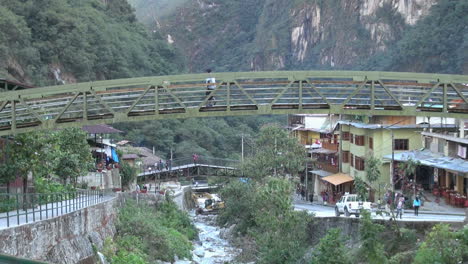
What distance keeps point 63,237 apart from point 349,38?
445 feet

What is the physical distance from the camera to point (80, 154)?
32.6 meters

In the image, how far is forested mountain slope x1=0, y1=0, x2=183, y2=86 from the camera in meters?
64.9

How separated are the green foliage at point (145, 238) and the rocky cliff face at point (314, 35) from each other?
348 ft

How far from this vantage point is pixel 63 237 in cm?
1936

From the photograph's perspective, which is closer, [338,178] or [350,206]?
[350,206]

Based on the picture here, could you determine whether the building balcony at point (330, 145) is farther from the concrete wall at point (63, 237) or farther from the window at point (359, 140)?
the concrete wall at point (63, 237)

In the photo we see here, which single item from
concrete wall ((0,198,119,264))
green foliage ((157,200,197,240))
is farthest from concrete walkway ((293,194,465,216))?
concrete wall ((0,198,119,264))

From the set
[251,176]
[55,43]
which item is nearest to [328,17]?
[55,43]

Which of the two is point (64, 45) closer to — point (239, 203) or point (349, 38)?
point (239, 203)

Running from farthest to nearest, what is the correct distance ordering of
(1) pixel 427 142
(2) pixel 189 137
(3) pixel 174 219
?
(2) pixel 189 137
(3) pixel 174 219
(1) pixel 427 142

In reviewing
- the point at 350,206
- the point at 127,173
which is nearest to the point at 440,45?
the point at 127,173

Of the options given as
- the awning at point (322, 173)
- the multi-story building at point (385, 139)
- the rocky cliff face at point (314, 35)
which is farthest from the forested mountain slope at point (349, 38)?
the multi-story building at point (385, 139)

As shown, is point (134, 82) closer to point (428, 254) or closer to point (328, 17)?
point (428, 254)

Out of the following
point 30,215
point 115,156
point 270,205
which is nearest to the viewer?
point 30,215
